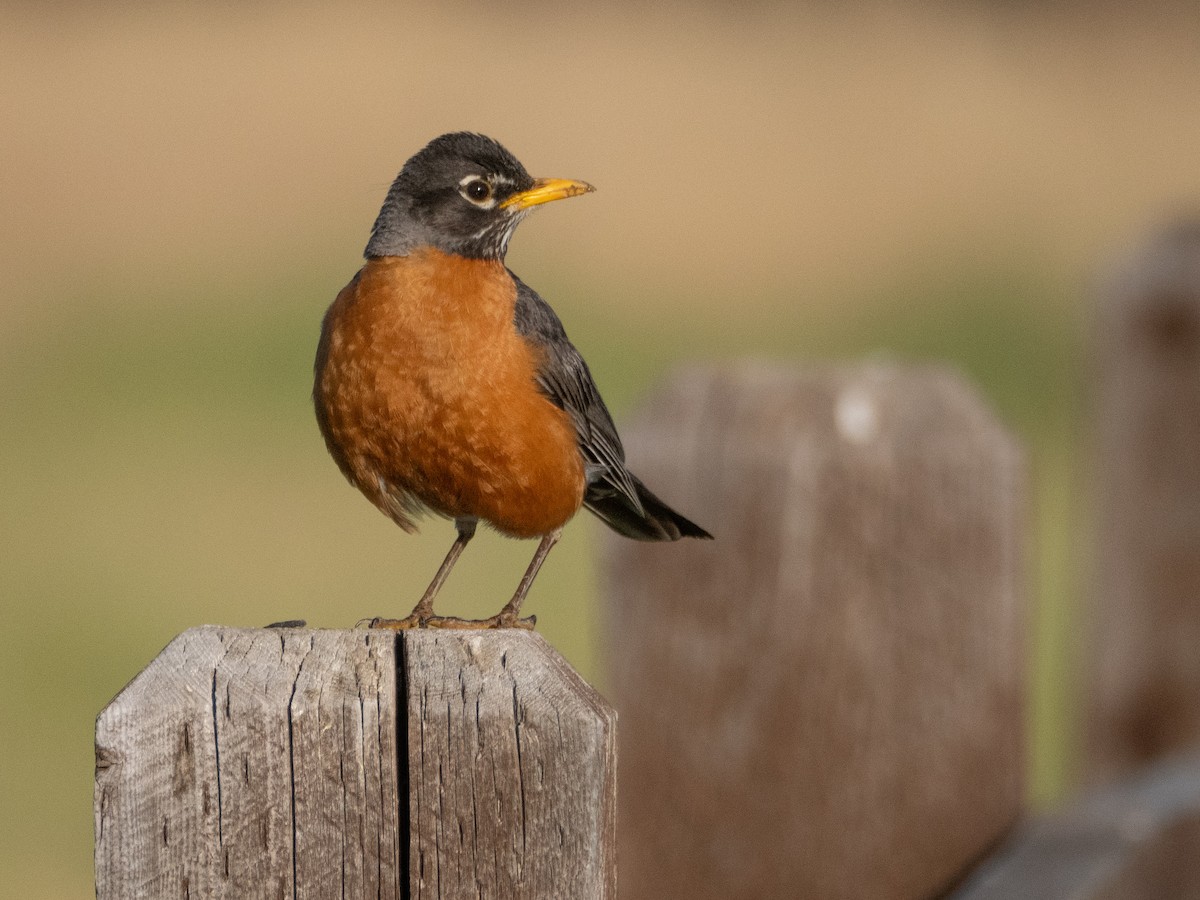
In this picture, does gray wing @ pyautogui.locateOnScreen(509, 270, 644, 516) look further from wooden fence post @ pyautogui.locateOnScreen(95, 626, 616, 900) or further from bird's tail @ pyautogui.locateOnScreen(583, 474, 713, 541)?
wooden fence post @ pyautogui.locateOnScreen(95, 626, 616, 900)

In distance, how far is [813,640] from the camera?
3584 mm

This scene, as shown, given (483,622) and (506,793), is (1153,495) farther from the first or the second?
(506,793)

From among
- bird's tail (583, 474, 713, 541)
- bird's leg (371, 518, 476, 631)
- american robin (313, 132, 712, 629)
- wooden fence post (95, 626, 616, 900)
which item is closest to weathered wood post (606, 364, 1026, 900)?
bird's tail (583, 474, 713, 541)

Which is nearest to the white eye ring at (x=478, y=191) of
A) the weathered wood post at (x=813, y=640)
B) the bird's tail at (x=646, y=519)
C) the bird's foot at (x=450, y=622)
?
the bird's tail at (x=646, y=519)

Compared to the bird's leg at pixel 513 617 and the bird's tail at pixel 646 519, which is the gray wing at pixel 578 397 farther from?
the bird's leg at pixel 513 617

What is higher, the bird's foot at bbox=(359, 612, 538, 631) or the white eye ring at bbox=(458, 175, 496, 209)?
the white eye ring at bbox=(458, 175, 496, 209)

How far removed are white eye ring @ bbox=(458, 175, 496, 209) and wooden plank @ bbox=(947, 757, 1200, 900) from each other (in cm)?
192

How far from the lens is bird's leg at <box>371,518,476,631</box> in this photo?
3574 millimetres

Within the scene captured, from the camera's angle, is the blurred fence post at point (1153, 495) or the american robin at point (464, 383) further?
the blurred fence post at point (1153, 495)

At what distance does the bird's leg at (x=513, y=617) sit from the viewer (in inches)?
131

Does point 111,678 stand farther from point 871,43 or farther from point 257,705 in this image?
point 871,43

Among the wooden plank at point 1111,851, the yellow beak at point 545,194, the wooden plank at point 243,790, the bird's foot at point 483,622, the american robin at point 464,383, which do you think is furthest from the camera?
the yellow beak at point 545,194

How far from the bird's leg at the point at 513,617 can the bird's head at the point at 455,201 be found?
2.34ft

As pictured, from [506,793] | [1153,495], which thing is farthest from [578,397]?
[506,793]
